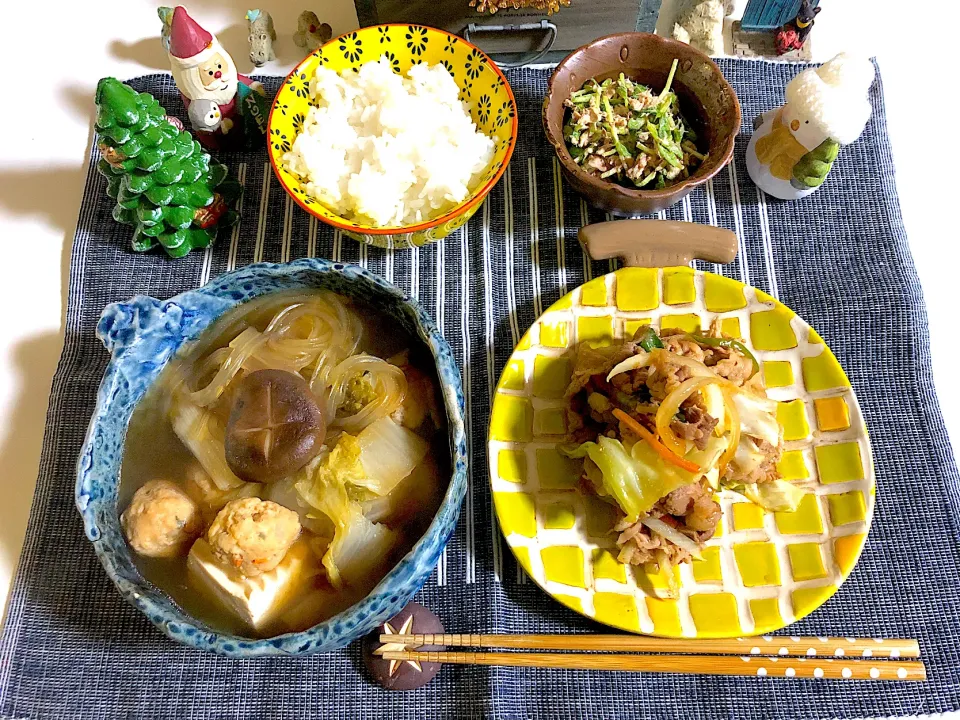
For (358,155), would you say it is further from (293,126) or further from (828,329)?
(828,329)

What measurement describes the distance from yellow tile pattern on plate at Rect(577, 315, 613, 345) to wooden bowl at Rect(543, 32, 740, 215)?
0.32 meters

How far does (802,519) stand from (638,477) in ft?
1.45

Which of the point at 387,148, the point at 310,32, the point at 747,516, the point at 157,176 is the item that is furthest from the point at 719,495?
the point at 310,32

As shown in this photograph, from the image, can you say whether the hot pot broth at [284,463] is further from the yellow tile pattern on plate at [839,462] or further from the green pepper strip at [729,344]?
the yellow tile pattern on plate at [839,462]

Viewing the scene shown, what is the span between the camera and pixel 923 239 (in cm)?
189

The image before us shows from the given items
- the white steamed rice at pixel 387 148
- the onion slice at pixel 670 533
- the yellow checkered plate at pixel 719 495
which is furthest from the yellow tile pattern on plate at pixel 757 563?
the white steamed rice at pixel 387 148

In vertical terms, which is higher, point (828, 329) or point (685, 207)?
point (685, 207)

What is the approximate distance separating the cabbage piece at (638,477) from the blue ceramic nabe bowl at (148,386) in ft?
1.09

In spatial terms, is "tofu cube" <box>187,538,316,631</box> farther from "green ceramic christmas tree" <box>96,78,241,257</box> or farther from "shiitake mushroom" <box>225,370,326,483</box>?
"green ceramic christmas tree" <box>96,78,241,257</box>

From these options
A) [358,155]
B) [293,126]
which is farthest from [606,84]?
[293,126]

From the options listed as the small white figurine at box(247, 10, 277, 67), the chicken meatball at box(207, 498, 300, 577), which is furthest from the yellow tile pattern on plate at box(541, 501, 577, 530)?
the small white figurine at box(247, 10, 277, 67)

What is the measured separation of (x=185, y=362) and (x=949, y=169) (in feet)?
7.38

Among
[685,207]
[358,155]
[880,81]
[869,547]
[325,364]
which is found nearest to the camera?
[325,364]

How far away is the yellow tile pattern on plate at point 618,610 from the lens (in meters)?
1.40
